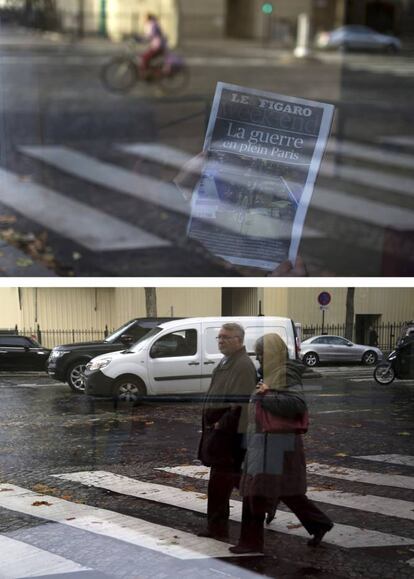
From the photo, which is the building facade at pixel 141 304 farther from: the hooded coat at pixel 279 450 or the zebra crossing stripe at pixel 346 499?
the zebra crossing stripe at pixel 346 499

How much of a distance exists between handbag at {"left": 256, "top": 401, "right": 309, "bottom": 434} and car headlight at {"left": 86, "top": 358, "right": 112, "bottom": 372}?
456 mm

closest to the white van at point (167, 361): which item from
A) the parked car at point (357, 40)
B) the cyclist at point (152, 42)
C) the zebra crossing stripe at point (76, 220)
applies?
the zebra crossing stripe at point (76, 220)

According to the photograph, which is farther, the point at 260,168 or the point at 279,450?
the point at 260,168

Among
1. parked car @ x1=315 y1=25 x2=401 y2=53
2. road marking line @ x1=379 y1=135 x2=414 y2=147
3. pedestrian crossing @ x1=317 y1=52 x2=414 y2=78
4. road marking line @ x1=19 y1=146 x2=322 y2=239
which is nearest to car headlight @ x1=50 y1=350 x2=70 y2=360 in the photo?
road marking line @ x1=19 y1=146 x2=322 y2=239

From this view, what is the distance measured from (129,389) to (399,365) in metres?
0.83

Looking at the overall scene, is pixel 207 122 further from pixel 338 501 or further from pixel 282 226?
pixel 338 501

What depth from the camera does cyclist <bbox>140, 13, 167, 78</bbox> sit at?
9.27 meters

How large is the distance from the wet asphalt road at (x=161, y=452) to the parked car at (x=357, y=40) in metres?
8.92

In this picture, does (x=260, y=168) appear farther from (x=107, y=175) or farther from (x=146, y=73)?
(x=146, y=73)

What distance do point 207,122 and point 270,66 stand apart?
9.34m

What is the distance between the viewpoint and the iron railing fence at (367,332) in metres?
2.59

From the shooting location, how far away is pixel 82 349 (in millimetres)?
2525

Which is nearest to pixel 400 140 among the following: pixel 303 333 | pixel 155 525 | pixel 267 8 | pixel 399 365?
pixel 267 8

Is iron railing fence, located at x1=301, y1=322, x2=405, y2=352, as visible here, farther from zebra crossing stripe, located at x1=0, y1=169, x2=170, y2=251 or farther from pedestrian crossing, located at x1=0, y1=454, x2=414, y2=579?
zebra crossing stripe, located at x1=0, y1=169, x2=170, y2=251
